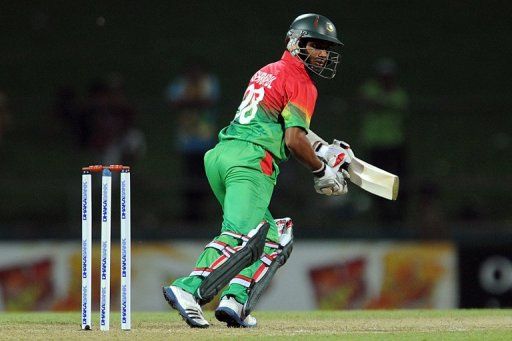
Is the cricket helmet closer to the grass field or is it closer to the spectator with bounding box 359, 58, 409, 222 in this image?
the grass field

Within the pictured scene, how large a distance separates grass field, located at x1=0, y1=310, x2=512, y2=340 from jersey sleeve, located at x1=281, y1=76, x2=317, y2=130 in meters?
1.24

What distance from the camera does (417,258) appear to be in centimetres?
1267

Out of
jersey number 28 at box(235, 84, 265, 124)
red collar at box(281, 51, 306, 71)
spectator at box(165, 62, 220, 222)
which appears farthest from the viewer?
spectator at box(165, 62, 220, 222)

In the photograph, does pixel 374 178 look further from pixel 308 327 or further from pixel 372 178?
pixel 308 327

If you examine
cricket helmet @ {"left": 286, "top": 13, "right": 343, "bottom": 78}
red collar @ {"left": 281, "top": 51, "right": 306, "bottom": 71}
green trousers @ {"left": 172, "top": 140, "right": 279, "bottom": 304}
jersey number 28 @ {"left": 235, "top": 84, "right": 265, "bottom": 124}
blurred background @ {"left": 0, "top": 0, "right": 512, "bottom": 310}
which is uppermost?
cricket helmet @ {"left": 286, "top": 13, "right": 343, "bottom": 78}

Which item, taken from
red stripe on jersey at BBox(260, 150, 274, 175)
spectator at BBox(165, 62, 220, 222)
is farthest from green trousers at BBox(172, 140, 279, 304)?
spectator at BBox(165, 62, 220, 222)

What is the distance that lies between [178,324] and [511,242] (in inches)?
239

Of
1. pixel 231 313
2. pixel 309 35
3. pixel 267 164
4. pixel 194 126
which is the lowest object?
pixel 231 313

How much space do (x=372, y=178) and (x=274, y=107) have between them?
0.82 metres

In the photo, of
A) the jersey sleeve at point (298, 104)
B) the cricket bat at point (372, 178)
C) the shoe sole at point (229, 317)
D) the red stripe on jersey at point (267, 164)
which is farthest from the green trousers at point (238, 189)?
the cricket bat at point (372, 178)

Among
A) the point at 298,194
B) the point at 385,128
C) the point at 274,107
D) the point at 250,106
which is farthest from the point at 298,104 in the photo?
the point at 385,128

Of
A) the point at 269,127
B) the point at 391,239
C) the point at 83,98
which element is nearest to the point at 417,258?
the point at 391,239

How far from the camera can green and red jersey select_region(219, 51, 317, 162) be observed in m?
7.09

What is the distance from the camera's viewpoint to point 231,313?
277 inches
